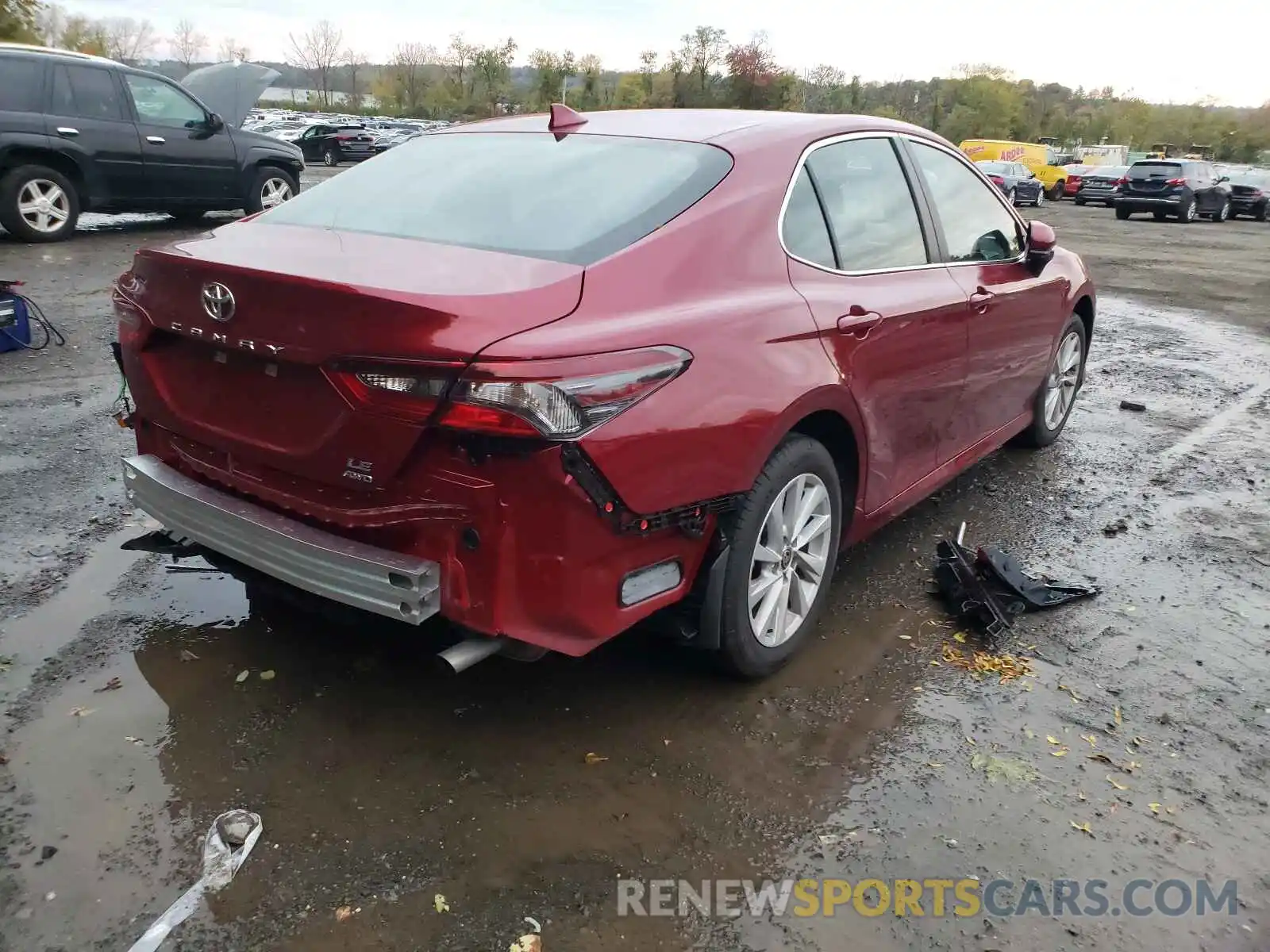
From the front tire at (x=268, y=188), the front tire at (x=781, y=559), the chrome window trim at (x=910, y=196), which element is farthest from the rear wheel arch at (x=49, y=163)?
the front tire at (x=781, y=559)

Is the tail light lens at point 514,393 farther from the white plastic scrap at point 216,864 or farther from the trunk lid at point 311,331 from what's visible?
the white plastic scrap at point 216,864

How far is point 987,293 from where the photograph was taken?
13.5ft

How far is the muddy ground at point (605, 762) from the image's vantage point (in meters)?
2.25

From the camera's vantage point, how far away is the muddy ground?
2.25 m

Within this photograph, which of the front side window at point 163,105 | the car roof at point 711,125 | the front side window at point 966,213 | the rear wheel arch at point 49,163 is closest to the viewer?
the car roof at point 711,125

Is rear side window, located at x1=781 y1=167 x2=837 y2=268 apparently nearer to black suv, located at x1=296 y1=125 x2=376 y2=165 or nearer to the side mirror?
the side mirror

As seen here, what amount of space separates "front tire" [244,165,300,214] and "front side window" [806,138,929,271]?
10.3 m

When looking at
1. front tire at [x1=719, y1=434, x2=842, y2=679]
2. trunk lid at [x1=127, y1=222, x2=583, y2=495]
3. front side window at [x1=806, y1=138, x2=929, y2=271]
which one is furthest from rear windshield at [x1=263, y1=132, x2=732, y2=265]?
front tire at [x1=719, y1=434, x2=842, y2=679]

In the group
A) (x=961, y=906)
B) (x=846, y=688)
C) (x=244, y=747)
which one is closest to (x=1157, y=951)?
(x=961, y=906)

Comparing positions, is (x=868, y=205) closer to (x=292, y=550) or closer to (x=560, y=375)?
(x=560, y=375)

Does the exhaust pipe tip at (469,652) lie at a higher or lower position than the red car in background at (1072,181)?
lower

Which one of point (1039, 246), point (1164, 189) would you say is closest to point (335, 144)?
point (1164, 189)

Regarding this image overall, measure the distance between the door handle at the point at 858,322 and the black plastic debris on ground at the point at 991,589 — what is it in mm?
1092

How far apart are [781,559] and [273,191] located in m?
11.6
